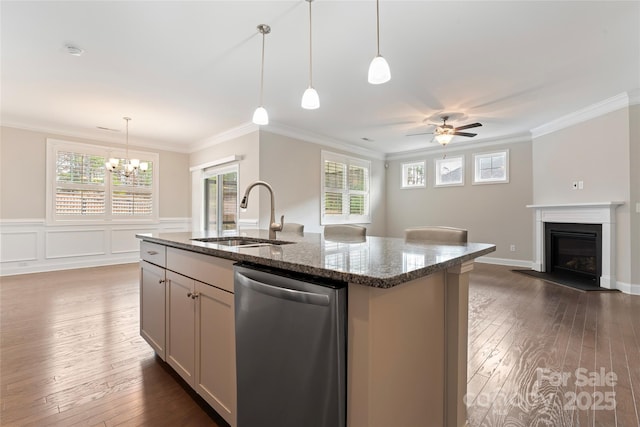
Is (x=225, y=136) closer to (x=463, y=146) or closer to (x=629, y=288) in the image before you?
(x=463, y=146)

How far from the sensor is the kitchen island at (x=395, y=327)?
0.89m

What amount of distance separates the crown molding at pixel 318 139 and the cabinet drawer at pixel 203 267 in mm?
3789

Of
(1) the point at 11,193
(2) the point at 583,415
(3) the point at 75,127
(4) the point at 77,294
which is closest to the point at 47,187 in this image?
(1) the point at 11,193

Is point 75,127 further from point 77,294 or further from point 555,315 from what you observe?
point 555,315

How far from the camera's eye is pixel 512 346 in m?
2.40

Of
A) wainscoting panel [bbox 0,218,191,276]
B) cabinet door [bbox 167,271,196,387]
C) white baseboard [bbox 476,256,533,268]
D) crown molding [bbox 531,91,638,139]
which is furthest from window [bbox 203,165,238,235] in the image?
crown molding [bbox 531,91,638,139]

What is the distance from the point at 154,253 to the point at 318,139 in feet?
14.9

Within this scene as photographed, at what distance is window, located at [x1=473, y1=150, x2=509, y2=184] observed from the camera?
6.12 m

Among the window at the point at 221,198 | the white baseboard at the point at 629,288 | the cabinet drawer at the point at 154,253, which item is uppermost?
the window at the point at 221,198

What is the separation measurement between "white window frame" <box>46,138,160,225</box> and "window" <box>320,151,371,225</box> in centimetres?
385

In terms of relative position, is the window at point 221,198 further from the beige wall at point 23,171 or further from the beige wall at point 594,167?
the beige wall at point 594,167

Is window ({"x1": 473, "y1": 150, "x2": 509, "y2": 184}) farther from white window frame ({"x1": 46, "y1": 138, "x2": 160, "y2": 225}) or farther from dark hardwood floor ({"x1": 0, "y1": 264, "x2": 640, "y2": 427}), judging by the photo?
white window frame ({"x1": 46, "y1": 138, "x2": 160, "y2": 225})

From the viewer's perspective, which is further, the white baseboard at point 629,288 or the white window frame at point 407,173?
the white window frame at point 407,173

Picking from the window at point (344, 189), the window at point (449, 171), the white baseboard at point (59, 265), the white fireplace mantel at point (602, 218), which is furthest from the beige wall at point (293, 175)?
the white fireplace mantel at point (602, 218)
